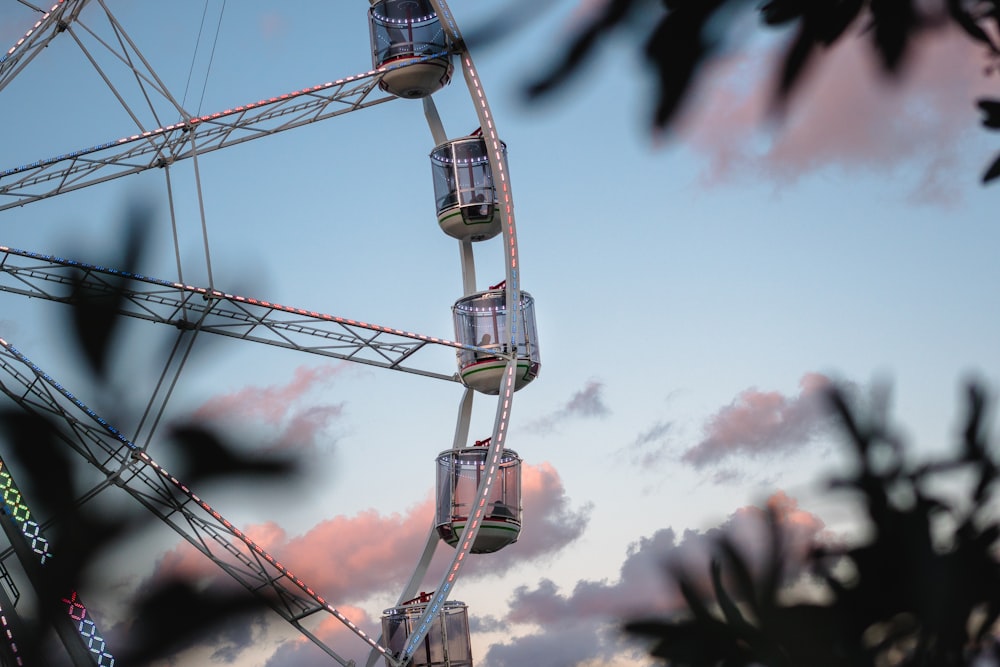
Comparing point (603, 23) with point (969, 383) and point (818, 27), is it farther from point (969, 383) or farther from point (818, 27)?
point (969, 383)

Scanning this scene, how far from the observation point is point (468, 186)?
2162 centimetres

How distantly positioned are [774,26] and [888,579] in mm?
395

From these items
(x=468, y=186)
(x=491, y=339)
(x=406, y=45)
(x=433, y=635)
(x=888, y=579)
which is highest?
(x=406, y=45)

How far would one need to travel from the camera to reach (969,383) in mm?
971

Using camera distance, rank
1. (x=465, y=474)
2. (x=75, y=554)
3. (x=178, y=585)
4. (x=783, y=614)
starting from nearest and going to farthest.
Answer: (x=783, y=614) → (x=75, y=554) → (x=178, y=585) → (x=465, y=474)

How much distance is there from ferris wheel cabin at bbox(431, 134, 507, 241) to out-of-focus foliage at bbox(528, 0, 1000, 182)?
20552 mm

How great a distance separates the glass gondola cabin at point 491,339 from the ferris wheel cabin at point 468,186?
1.23 metres

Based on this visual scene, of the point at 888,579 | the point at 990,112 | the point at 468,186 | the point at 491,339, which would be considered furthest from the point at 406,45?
the point at 888,579

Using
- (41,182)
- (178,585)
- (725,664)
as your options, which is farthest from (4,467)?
(725,664)

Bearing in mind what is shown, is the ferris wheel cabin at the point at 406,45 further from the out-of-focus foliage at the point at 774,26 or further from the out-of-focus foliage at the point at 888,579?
the out-of-focus foliage at the point at 888,579

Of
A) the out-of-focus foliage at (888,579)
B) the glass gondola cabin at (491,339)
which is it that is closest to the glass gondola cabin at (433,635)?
the glass gondola cabin at (491,339)

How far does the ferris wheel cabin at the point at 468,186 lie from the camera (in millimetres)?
21547

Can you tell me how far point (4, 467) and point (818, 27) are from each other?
41.4ft

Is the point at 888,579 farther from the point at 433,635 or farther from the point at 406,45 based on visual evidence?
the point at 406,45
